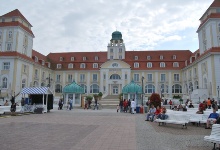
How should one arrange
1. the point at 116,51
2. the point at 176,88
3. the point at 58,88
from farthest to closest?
1. the point at 116,51
2. the point at 58,88
3. the point at 176,88

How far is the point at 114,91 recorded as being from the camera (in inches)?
2110

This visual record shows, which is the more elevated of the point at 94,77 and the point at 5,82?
the point at 94,77

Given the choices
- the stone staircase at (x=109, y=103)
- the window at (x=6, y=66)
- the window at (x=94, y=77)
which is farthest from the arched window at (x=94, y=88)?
the window at (x=6, y=66)

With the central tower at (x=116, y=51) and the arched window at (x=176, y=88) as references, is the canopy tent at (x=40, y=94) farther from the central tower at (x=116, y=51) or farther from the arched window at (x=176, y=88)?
the arched window at (x=176, y=88)

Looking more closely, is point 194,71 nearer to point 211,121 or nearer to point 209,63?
point 209,63

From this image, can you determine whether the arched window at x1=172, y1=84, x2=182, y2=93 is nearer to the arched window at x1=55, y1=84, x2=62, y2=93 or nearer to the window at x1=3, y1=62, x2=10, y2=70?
the arched window at x1=55, y1=84, x2=62, y2=93

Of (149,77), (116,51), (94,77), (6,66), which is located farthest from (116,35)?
(6,66)

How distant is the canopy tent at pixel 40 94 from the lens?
23.2 m

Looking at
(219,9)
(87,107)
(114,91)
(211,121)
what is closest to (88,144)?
(211,121)

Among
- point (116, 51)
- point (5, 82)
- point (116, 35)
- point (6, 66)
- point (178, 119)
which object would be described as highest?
point (116, 35)

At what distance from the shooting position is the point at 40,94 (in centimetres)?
2408

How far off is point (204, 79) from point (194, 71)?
5.85 m

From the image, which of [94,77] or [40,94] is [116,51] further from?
[40,94]

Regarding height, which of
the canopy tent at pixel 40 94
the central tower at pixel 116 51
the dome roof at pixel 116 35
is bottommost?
the canopy tent at pixel 40 94
